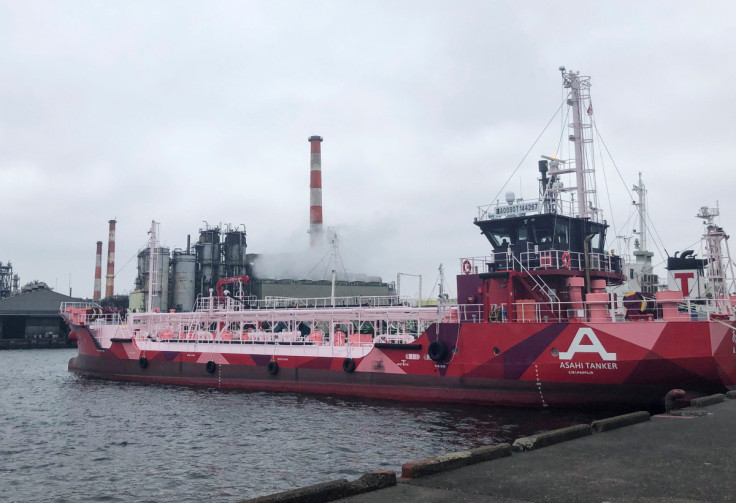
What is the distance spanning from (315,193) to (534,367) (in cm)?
4723

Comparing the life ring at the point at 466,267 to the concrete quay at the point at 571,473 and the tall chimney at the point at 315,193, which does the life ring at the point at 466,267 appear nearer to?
the concrete quay at the point at 571,473

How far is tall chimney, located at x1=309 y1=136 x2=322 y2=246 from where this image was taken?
6619 cm

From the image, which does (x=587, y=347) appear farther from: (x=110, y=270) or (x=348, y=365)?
(x=110, y=270)

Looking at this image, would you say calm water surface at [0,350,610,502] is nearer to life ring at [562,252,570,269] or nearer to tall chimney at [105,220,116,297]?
life ring at [562,252,570,269]

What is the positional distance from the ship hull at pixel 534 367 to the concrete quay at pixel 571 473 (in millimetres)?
8359

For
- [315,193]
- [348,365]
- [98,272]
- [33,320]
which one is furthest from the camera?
[98,272]

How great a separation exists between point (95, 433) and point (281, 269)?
5442 cm

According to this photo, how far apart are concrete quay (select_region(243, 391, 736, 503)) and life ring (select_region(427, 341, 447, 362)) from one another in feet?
40.3

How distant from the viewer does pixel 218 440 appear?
19.2 meters

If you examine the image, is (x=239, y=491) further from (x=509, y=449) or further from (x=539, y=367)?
(x=539, y=367)

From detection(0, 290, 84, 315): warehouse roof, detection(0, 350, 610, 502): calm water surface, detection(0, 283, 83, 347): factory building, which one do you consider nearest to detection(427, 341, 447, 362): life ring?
detection(0, 350, 610, 502): calm water surface

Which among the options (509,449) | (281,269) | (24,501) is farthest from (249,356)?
(281,269)

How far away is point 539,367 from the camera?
21844 millimetres

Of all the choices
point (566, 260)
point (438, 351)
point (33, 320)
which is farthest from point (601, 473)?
point (33, 320)
